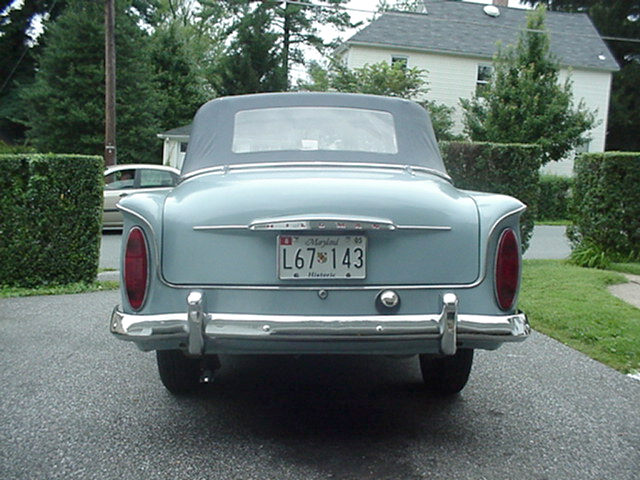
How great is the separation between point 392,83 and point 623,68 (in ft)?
67.7

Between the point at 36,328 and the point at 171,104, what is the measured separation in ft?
103

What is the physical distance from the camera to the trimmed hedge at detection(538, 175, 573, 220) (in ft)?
74.8

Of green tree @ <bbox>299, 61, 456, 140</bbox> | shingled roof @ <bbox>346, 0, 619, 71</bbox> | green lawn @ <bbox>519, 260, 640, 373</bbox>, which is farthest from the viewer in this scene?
shingled roof @ <bbox>346, 0, 619, 71</bbox>

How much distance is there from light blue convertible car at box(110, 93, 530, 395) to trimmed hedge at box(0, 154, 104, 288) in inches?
190

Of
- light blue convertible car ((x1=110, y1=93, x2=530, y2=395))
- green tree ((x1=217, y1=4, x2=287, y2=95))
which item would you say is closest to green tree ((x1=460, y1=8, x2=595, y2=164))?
green tree ((x1=217, y1=4, x2=287, y2=95))

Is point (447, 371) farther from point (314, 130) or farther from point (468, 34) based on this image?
point (468, 34)

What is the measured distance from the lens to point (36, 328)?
6.17 meters

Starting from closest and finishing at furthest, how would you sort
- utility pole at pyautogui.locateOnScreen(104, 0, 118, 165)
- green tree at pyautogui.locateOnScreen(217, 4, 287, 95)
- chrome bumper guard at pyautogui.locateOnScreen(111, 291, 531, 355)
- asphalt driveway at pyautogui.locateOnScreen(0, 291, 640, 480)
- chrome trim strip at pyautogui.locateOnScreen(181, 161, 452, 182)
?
chrome bumper guard at pyautogui.locateOnScreen(111, 291, 531, 355) < asphalt driveway at pyautogui.locateOnScreen(0, 291, 640, 480) < chrome trim strip at pyautogui.locateOnScreen(181, 161, 452, 182) < utility pole at pyautogui.locateOnScreen(104, 0, 118, 165) < green tree at pyautogui.locateOnScreen(217, 4, 287, 95)

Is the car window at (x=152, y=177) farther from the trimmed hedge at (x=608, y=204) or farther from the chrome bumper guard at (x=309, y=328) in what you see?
the chrome bumper guard at (x=309, y=328)

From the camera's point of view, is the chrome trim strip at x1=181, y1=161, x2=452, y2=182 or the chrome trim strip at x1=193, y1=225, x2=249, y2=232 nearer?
the chrome trim strip at x1=193, y1=225, x2=249, y2=232

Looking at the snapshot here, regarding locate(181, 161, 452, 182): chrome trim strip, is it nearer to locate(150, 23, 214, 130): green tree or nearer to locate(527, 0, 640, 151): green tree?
locate(150, 23, 214, 130): green tree

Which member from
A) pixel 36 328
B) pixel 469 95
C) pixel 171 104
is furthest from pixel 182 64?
pixel 36 328

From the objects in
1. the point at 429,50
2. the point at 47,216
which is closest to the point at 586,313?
the point at 47,216

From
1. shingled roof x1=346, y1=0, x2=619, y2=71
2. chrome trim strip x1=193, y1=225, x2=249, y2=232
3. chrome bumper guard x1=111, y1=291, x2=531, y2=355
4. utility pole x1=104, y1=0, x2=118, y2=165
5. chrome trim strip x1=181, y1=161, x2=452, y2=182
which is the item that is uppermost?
shingled roof x1=346, y1=0, x2=619, y2=71
